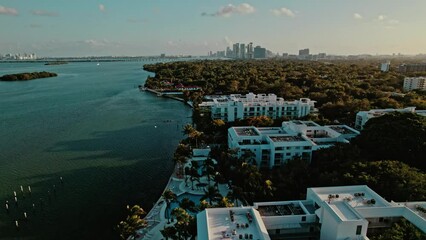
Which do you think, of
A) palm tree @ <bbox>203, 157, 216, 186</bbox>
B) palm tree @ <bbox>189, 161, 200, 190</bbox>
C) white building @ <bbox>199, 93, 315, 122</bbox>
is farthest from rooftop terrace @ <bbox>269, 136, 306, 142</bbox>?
white building @ <bbox>199, 93, 315, 122</bbox>

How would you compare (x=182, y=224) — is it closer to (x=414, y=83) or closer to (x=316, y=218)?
(x=316, y=218)

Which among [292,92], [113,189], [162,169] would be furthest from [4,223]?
[292,92]

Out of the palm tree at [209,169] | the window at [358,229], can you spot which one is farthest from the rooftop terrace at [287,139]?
the window at [358,229]

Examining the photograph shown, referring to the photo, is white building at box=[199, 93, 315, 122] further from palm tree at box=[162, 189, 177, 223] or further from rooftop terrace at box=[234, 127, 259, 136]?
palm tree at box=[162, 189, 177, 223]

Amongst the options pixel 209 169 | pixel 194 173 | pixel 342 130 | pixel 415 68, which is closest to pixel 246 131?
pixel 209 169

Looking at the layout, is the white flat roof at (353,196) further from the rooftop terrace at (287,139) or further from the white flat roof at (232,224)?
the rooftop terrace at (287,139)

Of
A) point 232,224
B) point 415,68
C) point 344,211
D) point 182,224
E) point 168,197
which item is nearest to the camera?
point 344,211
